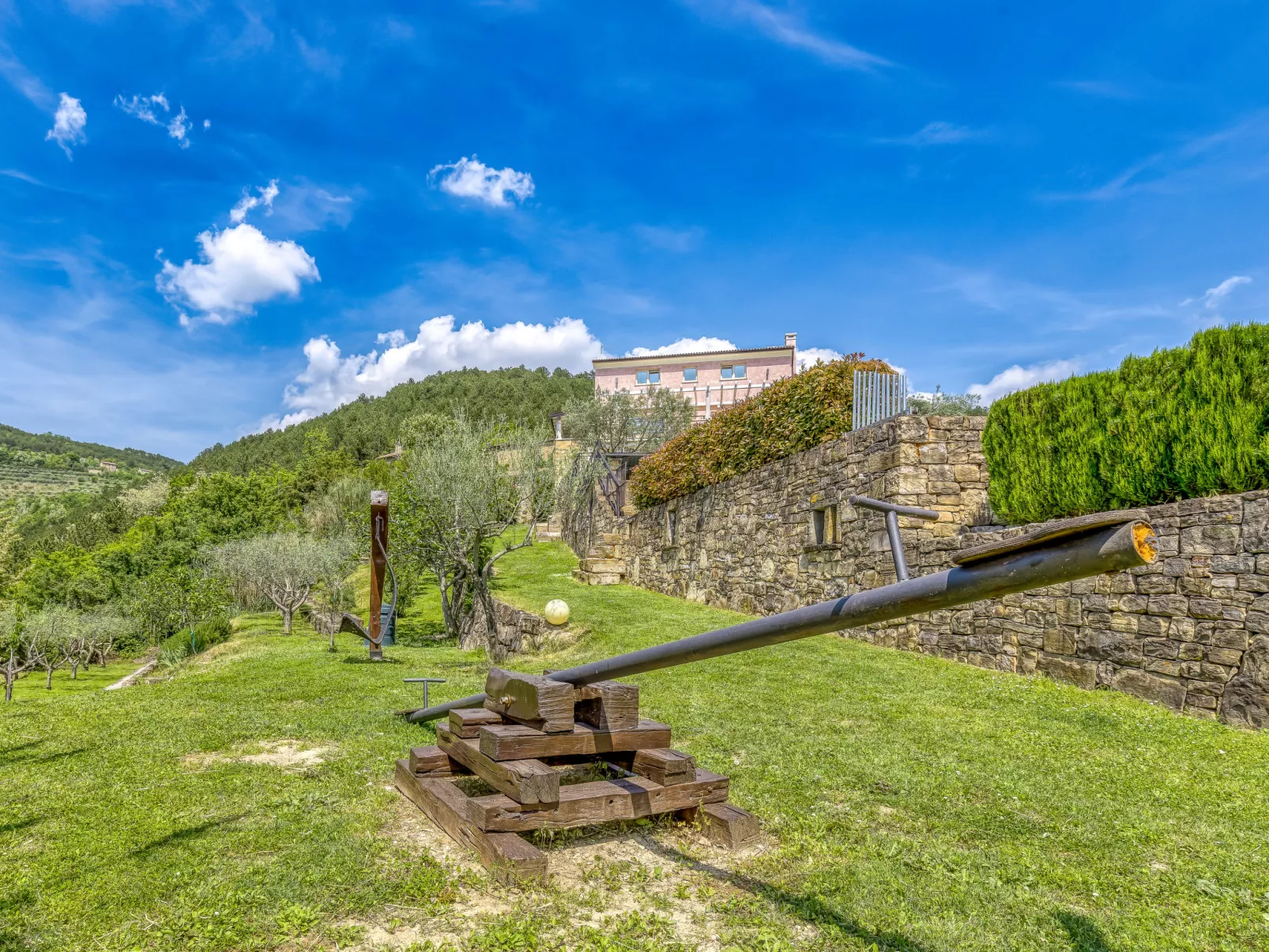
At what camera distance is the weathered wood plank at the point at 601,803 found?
3459mm

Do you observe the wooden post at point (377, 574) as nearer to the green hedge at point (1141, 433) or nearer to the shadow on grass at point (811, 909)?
the shadow on grass at point (811, 909)

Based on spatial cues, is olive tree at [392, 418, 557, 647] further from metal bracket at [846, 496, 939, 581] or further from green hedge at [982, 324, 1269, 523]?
metal bracket at [846, 496, 939, 581]

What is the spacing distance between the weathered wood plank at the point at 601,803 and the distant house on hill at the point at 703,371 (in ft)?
167

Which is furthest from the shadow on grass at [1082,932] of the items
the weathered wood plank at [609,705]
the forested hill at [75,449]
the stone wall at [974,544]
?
the forested hill at [75,449]

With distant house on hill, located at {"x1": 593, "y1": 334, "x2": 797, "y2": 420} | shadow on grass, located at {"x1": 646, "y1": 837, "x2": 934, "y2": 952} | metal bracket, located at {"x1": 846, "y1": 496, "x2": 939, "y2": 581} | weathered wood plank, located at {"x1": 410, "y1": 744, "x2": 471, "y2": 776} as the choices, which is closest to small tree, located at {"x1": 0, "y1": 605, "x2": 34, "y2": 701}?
weathered wood plank, located at {"x1": 410, "y1": 744, "x2": 471, "y2": 776}

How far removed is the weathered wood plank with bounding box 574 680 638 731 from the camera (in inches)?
155

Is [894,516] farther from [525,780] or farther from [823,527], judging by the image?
[823,527]

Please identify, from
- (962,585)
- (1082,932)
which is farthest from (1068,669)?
(962,585)

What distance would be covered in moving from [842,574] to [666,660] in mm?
9108

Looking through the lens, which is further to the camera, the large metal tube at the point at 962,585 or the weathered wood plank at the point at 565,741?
the weathered wood plank at the point at 565,741

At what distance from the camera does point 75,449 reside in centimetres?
13962

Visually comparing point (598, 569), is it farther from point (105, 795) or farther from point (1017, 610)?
point (105, 795)

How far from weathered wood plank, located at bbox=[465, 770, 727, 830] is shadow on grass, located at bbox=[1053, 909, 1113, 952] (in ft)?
5.17

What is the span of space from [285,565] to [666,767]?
961 inches
